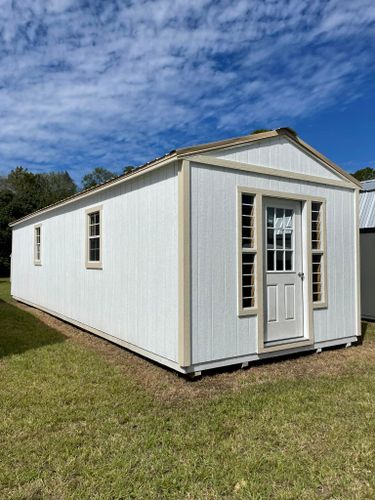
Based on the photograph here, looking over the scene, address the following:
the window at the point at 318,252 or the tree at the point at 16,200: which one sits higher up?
the tree at the point at 16,200

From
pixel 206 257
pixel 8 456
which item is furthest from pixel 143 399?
pixel 206 257

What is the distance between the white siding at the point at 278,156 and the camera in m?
5.02

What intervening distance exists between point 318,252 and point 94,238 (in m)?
4.00

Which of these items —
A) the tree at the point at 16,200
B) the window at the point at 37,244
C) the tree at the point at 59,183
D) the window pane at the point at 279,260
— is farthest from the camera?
the tree at the point at 59,183

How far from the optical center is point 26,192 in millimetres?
27094

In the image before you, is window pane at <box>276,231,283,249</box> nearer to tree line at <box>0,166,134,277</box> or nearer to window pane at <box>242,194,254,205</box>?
window pane at <box>242,194,254,205</box>

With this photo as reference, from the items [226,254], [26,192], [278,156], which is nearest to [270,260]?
[226,254]

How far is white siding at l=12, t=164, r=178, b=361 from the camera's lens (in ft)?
15.7

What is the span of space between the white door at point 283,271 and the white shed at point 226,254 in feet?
0.06

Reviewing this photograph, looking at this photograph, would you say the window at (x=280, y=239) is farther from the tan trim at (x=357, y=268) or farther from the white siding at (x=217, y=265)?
the tan trim at (x=357, y=268)

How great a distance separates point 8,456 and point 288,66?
855cm

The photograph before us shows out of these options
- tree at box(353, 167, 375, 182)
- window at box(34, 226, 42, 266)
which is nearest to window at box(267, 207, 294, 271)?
window at box(34, 226, 42, 266)

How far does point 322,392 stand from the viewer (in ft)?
13.5

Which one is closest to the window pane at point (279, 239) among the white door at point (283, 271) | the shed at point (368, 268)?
the white door at point (283, 271)
